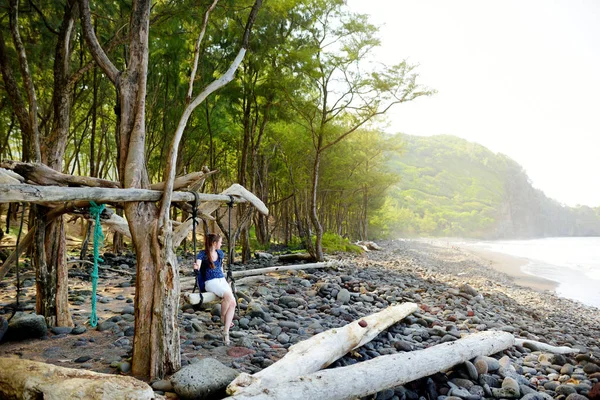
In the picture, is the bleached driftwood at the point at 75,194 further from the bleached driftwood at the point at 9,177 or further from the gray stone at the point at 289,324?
the gray stone at the point at 289,324

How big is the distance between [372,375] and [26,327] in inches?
185

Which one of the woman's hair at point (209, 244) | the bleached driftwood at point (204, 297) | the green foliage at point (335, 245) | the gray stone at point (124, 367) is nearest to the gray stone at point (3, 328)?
the gray stone at point (124, 367)

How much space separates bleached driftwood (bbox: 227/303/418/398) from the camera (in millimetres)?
3821

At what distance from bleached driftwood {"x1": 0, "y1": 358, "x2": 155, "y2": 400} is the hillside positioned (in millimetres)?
65969

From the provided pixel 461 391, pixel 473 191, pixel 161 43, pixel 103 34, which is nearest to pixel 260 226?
pixel 161 43

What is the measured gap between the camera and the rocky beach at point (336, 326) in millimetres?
5023

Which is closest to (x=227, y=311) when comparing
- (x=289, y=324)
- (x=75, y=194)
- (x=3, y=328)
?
(x=289, y=324)

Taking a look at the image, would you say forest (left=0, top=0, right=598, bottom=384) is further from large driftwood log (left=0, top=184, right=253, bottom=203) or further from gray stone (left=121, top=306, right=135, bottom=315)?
gray stone (left=121, top=306, right=135, bottom=315)

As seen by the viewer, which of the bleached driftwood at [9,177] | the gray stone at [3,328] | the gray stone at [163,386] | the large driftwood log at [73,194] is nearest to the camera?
the large driftwood log at [73,194]

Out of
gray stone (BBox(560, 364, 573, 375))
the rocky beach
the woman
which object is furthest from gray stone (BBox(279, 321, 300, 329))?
gray stone (BBox(560, 364, 573, 375))

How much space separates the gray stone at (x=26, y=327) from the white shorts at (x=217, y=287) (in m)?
2.30

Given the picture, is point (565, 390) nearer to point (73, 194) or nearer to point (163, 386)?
point (163, 386)

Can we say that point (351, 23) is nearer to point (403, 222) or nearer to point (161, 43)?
point (161, 43)

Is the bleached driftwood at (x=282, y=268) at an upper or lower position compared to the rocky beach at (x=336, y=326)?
upper
